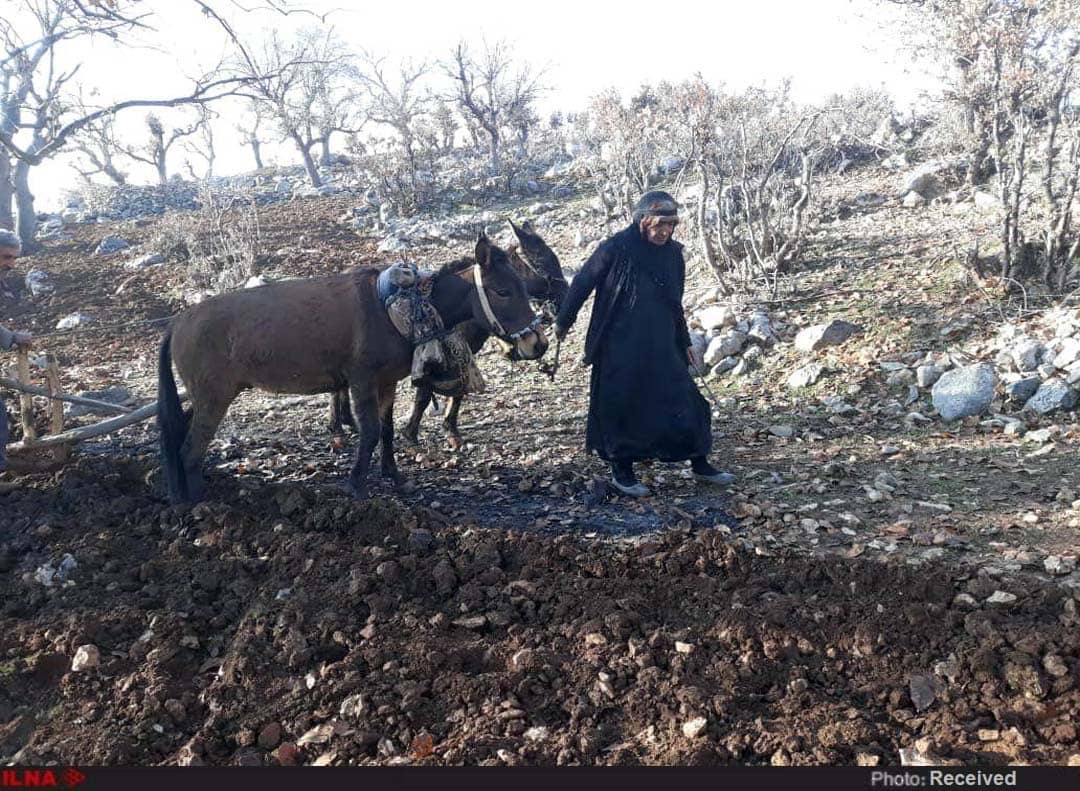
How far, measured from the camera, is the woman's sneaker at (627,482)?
197 inches

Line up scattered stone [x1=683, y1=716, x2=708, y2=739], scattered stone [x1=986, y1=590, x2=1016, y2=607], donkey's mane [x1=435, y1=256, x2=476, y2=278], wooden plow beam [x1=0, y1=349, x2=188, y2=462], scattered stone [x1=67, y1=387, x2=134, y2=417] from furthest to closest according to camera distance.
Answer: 1. scattered stone [x1=67, y1=387, x2=134, y2=417]
2. wooden plow beam [x1=0, y1=349, x2=188, y2=462]
3. donkey's mane [x1=435, y1=256, x2=476, y2=278]
4. scattered stone [x1=986, y1=590, x2=1016, y2=607]
5. scattered stone [x1=683, y1=716, x2=708, y2=739]

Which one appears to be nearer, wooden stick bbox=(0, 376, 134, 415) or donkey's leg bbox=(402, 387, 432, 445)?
wooden stick bbox=(0, 376, 134, 415)

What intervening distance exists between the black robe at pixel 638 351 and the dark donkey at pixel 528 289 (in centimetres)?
179

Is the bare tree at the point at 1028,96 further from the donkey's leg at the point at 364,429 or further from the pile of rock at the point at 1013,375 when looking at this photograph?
the donkey's leg at the point at 364,429

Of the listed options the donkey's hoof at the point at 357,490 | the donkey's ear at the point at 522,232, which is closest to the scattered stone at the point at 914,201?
the donkey's ear at the point at 522,232

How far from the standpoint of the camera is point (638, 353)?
15.9 feet

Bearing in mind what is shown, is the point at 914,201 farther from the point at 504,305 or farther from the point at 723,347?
the point at 504,305

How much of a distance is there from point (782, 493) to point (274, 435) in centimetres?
437

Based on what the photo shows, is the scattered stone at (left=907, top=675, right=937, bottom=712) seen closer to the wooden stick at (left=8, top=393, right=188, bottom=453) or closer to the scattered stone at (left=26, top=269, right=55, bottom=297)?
the wooden stick at (left=8, top=393, right=188, bottom=453)

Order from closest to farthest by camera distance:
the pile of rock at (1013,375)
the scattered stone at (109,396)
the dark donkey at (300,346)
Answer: the dark donkey at (300,346) → the pile of rock at (1013,375) → the scattered stone at (109,396)

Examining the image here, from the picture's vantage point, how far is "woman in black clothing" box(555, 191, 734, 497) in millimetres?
4773

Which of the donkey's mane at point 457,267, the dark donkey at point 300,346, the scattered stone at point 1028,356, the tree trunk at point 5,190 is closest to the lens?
the dark donkey at point 300,346

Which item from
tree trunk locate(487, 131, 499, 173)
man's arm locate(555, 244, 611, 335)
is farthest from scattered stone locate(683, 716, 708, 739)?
tree trunk locate(487, 131, 499, 173)

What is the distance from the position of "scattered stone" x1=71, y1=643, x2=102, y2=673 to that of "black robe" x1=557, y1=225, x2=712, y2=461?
3.04 metres
